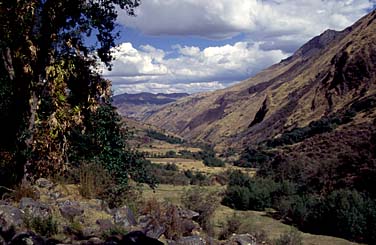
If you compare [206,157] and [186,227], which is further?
[206,157]

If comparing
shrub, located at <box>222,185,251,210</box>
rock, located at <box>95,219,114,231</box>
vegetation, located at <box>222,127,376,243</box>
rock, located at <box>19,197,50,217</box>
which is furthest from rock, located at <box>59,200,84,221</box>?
shrub, located at <box>222,185,251,210</box>

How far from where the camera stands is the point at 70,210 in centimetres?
1044

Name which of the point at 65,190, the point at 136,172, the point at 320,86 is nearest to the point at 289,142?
the point at 320,86

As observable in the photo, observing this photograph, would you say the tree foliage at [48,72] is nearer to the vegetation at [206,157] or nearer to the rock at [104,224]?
the rock at [104,224]

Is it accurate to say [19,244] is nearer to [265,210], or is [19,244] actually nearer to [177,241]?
[177,241]

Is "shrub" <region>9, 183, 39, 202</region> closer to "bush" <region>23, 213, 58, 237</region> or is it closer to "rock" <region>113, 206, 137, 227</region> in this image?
"bush" <region>23, 213, 58, 237</region>

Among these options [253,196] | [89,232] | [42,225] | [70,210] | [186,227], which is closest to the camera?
[42,225]

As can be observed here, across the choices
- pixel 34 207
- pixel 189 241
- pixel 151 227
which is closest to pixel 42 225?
pixel 34 207

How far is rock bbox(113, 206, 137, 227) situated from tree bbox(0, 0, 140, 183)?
2074 mm

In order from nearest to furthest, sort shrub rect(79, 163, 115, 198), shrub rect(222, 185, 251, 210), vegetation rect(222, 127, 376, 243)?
shrub rect(79, 163, 115, 198), vegetation rect(222, 127, 376, 243), shrub rect(222, 185, 251, 210)

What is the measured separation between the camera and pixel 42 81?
11555mm

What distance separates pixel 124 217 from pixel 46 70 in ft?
13.4

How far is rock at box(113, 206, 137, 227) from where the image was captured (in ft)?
34.2

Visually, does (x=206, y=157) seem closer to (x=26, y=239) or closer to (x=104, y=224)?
(x=104, y=224)
